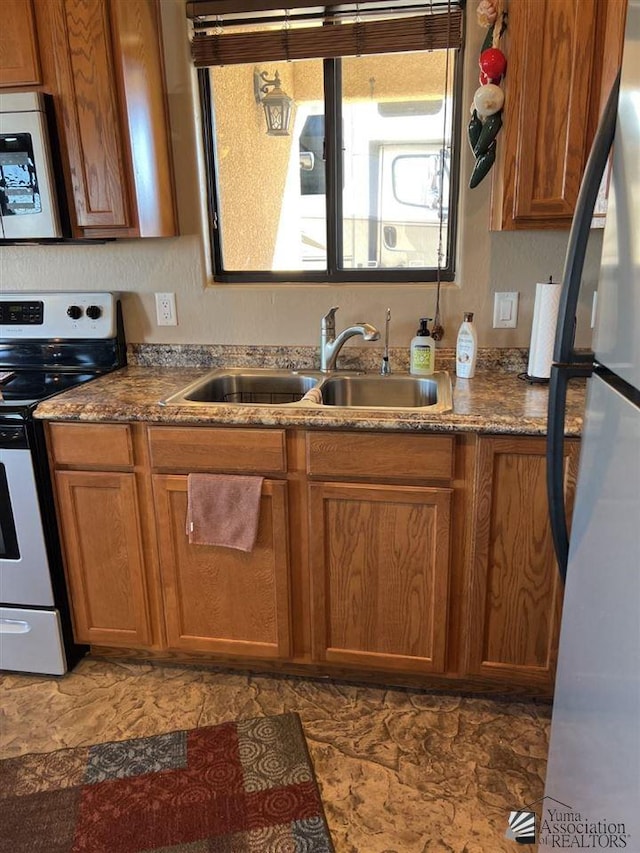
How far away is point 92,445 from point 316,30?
1529mm

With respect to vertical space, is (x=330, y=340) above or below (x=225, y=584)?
above

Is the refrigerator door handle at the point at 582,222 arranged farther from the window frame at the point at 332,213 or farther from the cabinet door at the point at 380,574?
the window frame at the point at 332,213

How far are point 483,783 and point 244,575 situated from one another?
0.87 metres

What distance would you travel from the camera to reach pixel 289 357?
7.59ft

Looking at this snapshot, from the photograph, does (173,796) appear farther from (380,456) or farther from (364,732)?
(380,456)

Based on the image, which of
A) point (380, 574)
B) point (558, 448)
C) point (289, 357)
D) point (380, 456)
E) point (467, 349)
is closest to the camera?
point (558, 448)

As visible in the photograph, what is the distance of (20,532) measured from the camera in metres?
1.91

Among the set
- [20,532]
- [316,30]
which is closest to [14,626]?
[20,532]

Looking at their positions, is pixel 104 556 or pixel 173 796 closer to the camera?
pixel 173 796

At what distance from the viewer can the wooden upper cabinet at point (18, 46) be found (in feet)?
6.17

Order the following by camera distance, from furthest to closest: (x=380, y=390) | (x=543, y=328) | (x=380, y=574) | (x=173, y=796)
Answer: (x=380, y=390) < (x=543, y=328) < (x=380, y=574) < (x=173, y=796)

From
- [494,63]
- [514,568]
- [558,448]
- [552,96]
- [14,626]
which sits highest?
[494,63]

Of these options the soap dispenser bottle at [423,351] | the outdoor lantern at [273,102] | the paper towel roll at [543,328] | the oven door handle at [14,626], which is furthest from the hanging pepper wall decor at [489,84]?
the oven door handle at [14,626]

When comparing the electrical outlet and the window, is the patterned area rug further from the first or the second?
the window
